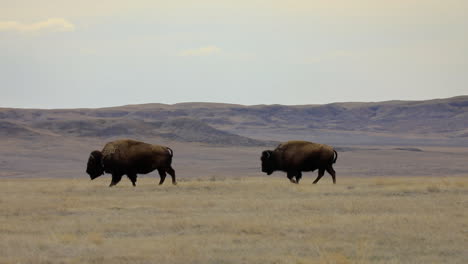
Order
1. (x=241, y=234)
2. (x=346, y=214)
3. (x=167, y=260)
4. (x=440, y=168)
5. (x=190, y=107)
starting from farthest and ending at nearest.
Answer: (x=190, y=107) → (x=440, y=168) → (x=346, y=214) → (x=241, y=234) → (x=167, y=260)

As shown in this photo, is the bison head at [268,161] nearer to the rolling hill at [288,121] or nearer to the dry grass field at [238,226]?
the dry grass field at [238,226]

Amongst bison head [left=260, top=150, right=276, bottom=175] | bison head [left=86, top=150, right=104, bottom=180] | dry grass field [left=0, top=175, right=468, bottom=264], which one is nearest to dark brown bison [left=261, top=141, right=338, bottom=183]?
bison head [left=260, top=150, right=276, bottom=175]

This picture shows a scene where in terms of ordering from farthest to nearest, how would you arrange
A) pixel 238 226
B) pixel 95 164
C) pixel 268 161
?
pixel 268 161, pixel 95 164, pixel 238 226

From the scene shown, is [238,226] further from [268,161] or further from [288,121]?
[288,121]

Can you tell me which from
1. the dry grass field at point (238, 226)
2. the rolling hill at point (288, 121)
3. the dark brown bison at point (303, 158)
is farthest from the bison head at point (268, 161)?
the rolling hill at point (288, 121)

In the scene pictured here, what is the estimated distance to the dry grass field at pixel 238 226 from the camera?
12.3 m

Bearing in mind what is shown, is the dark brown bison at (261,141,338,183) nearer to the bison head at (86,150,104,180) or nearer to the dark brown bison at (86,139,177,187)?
the dark brown bison at (86,139,177,187)

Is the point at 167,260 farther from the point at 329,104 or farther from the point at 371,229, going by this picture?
the point at 329,104

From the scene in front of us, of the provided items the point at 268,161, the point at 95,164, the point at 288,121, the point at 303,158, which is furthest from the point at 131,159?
the point at 288,121

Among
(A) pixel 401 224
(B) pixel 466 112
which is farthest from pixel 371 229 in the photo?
(B) pixel 466 112

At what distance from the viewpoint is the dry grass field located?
1226cm

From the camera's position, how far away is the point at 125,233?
14508 millimetres

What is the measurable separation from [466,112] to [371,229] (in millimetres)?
146862

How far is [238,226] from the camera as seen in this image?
1489 cm
